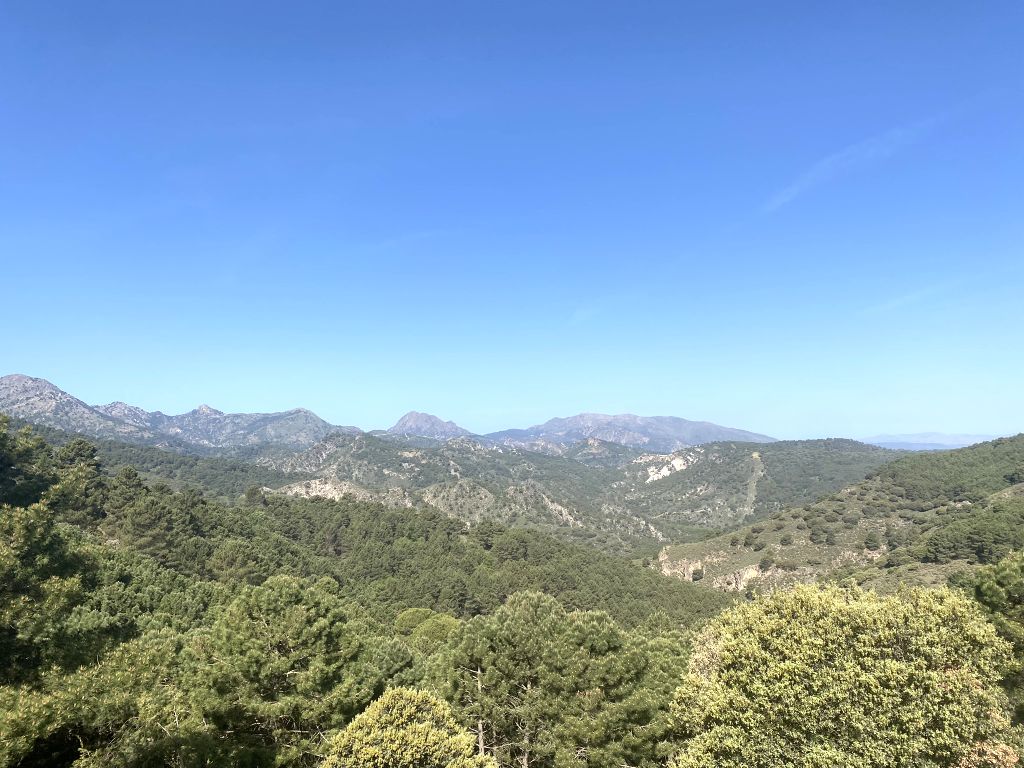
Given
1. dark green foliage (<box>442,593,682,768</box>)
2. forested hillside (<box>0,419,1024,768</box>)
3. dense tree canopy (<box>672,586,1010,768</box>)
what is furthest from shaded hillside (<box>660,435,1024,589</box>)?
dark green foliage (<box>442,593,682,768</box>)

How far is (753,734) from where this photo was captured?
1808cm

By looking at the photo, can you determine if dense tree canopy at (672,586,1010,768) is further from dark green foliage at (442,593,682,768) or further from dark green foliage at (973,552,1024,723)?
dark green foliage at (973,552,1024,723)

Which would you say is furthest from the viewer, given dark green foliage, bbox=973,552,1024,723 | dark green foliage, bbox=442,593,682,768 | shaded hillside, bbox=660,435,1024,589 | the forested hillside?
shaded hillside, bbox=660,435,1024,589

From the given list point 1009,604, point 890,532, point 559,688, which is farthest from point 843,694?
point 890,532

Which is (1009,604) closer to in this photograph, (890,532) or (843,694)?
(843,694)

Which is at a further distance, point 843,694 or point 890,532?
point 890,532

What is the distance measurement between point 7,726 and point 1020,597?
48817 mm

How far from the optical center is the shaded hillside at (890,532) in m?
97.2

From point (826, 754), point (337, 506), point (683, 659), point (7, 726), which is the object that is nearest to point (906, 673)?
point (826, 754)

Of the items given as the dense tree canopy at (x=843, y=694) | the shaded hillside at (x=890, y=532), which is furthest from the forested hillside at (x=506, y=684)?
the shaded hillside at (x=890, y=532)

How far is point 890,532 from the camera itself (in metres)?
141

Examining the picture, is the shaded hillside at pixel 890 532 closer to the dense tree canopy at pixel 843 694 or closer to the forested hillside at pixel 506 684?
the forested hillside at pixel 506 684

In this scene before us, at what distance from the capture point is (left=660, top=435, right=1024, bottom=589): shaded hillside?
97188 millimetres

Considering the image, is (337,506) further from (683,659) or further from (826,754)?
(826,754)
